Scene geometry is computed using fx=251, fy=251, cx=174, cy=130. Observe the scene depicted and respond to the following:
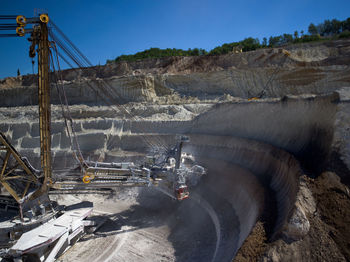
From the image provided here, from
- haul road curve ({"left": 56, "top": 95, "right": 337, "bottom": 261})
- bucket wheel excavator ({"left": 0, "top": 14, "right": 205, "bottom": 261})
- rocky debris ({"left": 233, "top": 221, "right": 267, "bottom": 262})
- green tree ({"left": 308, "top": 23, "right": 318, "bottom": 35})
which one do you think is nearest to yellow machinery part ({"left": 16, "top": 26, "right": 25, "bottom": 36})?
bucket wheel excavator ({"left": 0, "top": 14, "right": 205, "bottom": 261})

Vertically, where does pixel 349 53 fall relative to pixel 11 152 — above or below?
above

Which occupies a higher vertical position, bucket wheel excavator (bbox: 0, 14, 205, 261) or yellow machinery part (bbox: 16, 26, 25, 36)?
yellow machinery part (bbox: 16, 26, 25, 36)

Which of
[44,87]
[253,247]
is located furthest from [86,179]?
[253,247]

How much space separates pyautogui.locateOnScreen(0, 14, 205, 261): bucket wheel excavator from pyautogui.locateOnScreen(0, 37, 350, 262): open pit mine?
0.43 metres

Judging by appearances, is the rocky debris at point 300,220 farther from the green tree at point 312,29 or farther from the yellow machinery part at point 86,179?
the green tree at point 312,29

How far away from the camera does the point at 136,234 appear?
35.3ft

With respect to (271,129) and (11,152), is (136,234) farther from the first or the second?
(271,129)

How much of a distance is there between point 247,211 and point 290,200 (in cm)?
227

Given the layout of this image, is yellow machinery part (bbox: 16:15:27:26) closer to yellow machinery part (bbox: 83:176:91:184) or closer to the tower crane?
the tower crane

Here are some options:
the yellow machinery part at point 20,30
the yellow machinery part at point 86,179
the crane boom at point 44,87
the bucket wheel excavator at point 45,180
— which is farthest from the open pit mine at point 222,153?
the yellow machinery part at point 20,30

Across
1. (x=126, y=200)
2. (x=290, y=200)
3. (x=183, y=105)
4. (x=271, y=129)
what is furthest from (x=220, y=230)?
(x=183, y=105)

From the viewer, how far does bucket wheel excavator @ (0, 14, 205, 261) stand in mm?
8961

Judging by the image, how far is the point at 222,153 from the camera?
13539 millimetres

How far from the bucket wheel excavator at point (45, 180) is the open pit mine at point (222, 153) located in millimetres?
434
